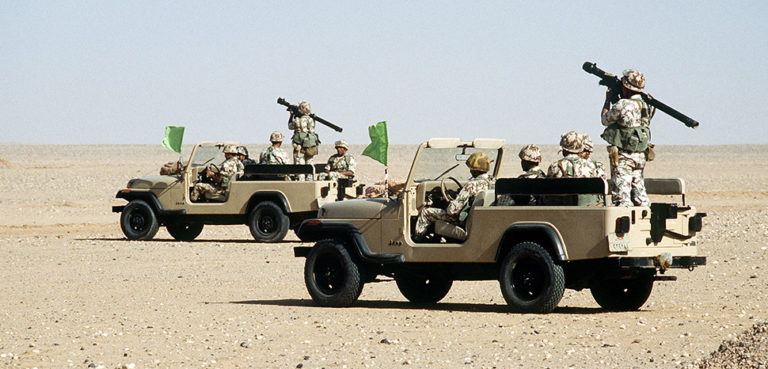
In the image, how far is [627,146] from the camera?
1142 centimetres

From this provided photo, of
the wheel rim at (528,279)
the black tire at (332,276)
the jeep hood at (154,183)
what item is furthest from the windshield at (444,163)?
the jeep hood at (154,183)

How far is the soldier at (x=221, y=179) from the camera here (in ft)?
68.0

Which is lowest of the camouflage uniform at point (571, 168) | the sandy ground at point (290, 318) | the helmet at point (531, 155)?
the sandy ground at point (290, 318)

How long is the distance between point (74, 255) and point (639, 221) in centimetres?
1077

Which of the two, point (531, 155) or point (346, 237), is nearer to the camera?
point (531, 155)

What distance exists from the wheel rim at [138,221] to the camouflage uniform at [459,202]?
11.2m

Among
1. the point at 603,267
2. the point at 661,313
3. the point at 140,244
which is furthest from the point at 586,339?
the point at 140,244

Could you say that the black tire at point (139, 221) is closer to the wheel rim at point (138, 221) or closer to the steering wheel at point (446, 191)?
the wheel rim at point (138, 221)

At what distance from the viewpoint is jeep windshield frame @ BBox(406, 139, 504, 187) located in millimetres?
11344

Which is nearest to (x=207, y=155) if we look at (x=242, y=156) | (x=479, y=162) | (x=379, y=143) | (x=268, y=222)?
(x=242, y=156)

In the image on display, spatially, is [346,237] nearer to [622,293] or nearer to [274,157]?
[622,293]

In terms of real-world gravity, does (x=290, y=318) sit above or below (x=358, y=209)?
below

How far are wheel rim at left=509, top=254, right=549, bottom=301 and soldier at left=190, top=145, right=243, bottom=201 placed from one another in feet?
34.2

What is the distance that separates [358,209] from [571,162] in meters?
2.03
